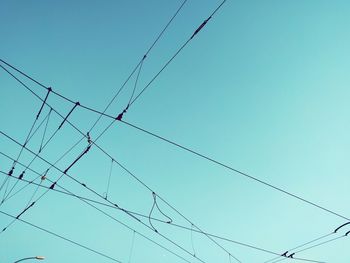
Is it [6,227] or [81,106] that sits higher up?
[81,106]

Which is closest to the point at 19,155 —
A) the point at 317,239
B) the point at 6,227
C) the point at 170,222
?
the point at 170,222

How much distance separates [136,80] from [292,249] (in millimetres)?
9166

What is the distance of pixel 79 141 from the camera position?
945cm

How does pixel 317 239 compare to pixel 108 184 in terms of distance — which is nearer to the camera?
pixel 108 184

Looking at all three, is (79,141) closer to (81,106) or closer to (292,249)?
(81,106)

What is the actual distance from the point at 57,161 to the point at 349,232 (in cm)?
1040

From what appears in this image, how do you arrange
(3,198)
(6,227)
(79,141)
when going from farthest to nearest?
1. (6,227)
2. (3,198)
3. (79,141)

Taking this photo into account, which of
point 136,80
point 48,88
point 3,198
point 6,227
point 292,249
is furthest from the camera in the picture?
point 6,227

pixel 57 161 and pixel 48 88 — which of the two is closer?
pixel 48 88

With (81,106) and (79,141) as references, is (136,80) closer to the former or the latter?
(81,106)

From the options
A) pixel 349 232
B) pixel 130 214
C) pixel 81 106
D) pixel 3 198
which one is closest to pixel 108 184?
pixel 130 214

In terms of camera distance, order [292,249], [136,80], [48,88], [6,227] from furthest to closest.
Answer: [6,227], [292,249], [136,80], [48,88]

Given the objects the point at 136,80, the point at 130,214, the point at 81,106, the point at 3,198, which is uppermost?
the point at 136,80

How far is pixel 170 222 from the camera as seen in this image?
32.6ft
